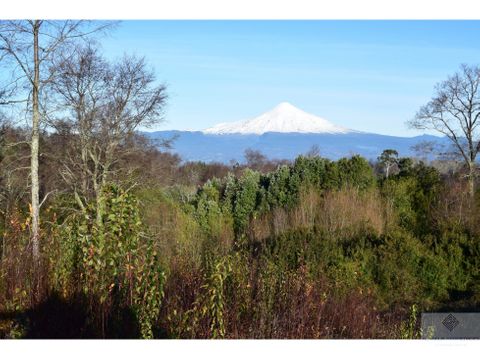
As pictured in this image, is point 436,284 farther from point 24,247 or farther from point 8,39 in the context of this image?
point 24,247

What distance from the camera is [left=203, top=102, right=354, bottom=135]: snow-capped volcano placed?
1598cm

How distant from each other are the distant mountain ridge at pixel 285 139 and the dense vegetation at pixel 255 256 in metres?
1.41

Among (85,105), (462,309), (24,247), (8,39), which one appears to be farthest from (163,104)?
(24,247)

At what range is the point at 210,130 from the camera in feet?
70.8

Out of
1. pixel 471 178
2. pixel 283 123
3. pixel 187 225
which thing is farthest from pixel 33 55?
pixel 471 178

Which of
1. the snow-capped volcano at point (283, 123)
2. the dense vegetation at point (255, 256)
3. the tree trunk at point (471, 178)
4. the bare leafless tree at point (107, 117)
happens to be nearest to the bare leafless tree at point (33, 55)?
the dense vegetation at point (255, 256)

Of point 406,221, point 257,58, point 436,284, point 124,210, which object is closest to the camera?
point 124,210

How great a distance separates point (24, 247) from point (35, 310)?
0.49m

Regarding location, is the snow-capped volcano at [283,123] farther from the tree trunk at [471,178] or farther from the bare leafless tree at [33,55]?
the bare leafless tree at [33,55]

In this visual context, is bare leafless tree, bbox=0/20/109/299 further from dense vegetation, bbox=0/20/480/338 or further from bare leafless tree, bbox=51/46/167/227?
bare leafless tree, bbox=51/46/167/227

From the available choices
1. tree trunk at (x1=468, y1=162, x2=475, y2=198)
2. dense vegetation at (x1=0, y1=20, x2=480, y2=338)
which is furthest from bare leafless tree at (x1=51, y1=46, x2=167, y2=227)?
tree trunk at (x1=468, y1=162, x2=475, y2=198)

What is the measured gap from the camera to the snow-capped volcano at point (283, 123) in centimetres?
1598

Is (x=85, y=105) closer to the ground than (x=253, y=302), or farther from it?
farther from it

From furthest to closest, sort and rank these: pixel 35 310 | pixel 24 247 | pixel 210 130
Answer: pixel 210 130 → pixel 24 247 → pixel 35 310
